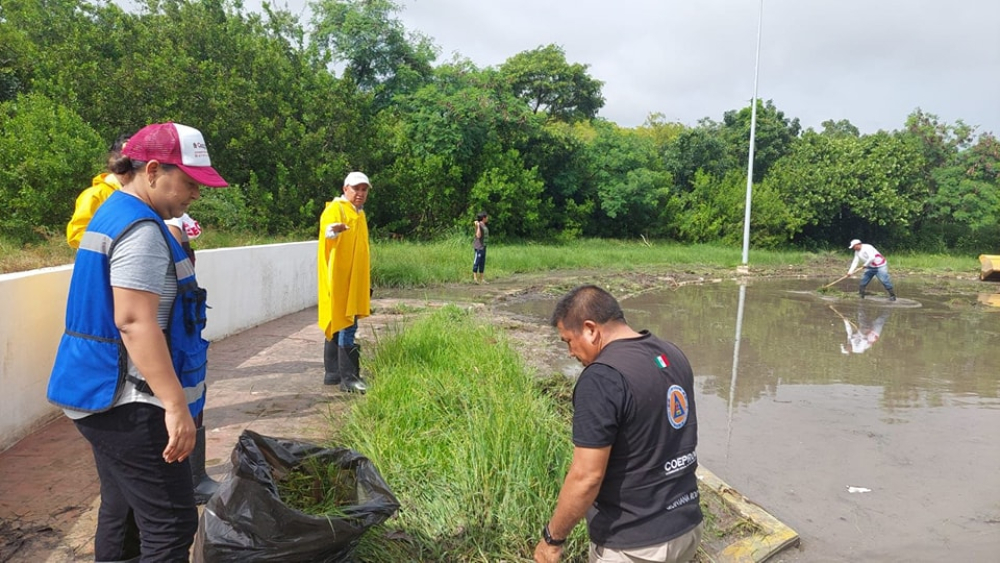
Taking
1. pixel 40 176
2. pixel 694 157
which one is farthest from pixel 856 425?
pixel 694 157

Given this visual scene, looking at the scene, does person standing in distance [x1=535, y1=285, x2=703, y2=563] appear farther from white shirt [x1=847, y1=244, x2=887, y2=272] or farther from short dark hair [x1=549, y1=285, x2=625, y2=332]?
white shirt [x1=847, y1=244, x2=887, y2=272]

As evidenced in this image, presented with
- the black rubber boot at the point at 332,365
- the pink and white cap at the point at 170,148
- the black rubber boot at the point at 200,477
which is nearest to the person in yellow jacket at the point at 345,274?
the black rubber boot at the point at 332,365

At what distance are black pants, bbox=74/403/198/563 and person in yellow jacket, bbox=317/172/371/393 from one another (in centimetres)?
276

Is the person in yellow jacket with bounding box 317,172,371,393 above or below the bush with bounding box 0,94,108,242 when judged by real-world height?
below

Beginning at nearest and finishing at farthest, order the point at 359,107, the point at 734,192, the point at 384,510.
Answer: the point at 384,510
the point at 359,107
the point at 734,192

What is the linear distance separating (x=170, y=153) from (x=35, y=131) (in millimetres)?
9361

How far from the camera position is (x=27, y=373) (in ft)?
13.3

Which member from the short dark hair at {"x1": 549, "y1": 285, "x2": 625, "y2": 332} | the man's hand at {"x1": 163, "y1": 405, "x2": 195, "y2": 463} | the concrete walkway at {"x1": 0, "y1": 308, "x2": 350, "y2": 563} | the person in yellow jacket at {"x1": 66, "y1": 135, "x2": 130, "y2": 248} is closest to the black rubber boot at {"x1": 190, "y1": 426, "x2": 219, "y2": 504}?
the concrete walkway at {"x1": 0, "y1": 308, "x2": 350, "y2": 563}

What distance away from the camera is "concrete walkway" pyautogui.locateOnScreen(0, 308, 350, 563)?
289 cm

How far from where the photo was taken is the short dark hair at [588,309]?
7.07 feet

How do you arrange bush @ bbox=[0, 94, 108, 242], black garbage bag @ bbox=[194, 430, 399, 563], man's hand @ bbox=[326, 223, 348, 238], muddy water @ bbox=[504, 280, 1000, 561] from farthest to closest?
bush @ bbox=[0, 94, 108, 242] → man's hand @ bbox=[326, 223, 348, 238] → muddy water @ bbox=[504, 280, 1000, 561] → black garbage bag @ bbox=[194, 430, 399, 563]

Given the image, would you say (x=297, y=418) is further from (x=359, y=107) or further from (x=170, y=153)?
(x=359, y=107)

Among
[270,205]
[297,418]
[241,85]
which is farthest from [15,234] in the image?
[241,85]

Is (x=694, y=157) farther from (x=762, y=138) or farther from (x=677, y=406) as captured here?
(x=677, y=406)
